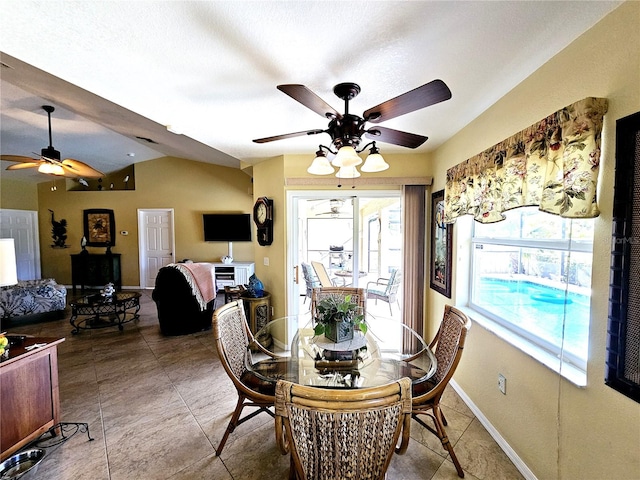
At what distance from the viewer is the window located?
4.65ft

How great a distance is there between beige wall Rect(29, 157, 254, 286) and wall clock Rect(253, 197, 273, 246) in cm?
315

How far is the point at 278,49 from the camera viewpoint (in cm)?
141

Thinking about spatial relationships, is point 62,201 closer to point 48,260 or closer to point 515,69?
point 48,260

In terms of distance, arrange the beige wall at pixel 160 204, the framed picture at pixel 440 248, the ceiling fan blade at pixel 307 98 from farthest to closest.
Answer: the beige wall at pixel 160 204 < the framed picture at pixel 440 248 < the ceiling fan blade at pixel 307 98

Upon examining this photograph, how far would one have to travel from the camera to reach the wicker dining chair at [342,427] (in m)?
0.93

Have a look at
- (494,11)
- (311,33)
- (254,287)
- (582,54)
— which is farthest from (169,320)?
(582,54)

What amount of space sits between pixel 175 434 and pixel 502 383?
8.00 ft

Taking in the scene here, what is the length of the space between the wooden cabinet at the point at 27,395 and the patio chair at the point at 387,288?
3.20 metres

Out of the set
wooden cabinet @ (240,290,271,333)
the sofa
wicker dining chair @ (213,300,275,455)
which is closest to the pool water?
wicker dining chair @ (213,300,275,455)

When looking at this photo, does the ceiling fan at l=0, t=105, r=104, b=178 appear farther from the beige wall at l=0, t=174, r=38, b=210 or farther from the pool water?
the pool water

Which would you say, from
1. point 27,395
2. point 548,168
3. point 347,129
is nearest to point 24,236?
point 27,395

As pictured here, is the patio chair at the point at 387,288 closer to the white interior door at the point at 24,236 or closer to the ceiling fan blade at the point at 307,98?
the ceiling fan blade at the point at 307,98

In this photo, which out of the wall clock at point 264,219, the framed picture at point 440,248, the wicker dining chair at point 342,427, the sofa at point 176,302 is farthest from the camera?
the sofa at point 176,302

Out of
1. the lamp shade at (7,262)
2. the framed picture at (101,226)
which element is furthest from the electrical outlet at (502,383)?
the framed picture at (101,226)
